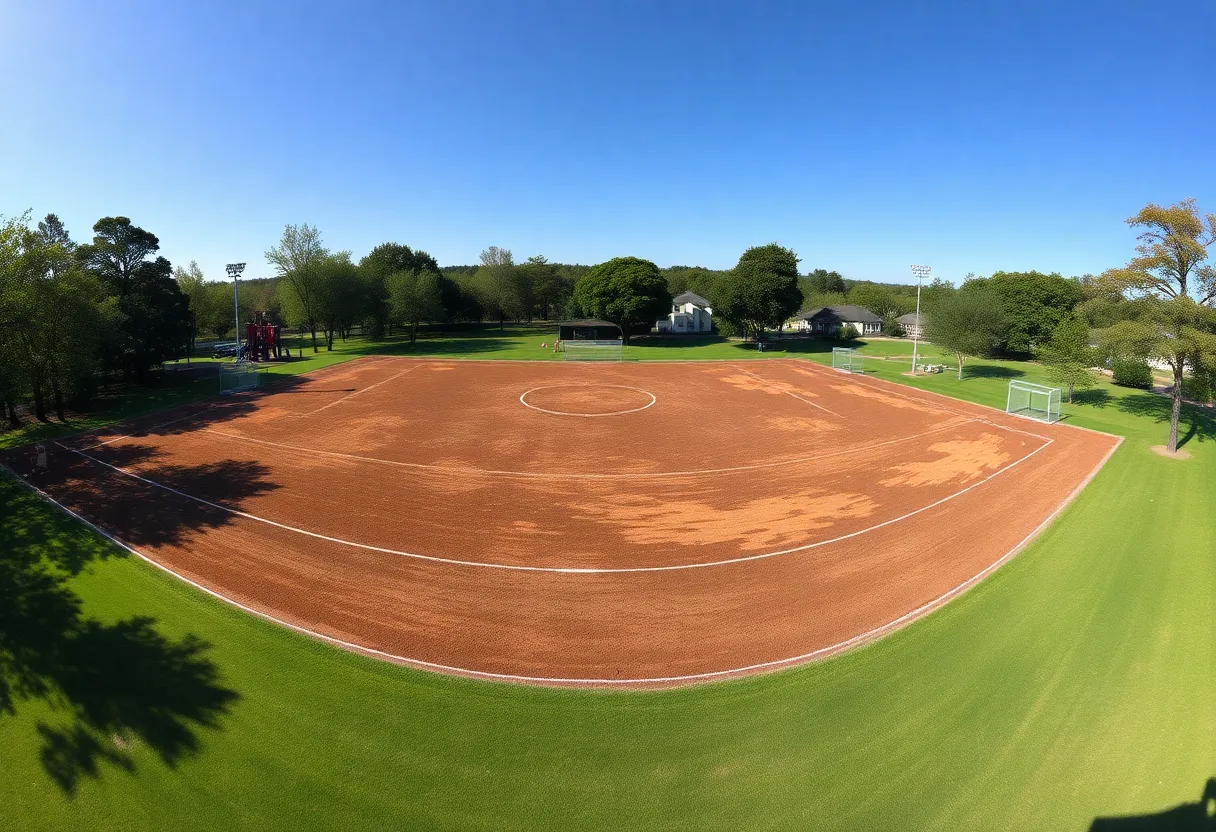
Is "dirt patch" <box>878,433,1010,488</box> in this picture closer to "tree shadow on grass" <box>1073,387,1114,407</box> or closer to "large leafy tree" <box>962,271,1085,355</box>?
"tree shadow on grass" <box>1073,387,1114,407</box>

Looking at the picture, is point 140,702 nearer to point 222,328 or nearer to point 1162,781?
point 1162,781

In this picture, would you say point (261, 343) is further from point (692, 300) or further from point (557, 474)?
point (692, 300)

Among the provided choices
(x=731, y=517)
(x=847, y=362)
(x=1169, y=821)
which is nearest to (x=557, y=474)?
(x=731, y=517)

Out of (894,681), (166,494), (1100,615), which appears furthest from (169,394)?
(1100,615)

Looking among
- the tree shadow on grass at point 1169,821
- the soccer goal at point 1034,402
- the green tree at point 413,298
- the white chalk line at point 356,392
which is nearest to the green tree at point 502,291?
the green tree at point 413,298

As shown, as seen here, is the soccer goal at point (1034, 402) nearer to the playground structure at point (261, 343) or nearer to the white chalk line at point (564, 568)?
the white chalk line at point (564, 568)

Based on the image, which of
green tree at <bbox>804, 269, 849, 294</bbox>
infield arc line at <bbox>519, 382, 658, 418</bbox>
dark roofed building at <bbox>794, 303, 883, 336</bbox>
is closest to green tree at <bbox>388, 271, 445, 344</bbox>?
infield arc line at <bbox>519, 382, 658, 418</bbox>

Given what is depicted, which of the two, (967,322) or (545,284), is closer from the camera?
(967,322)
